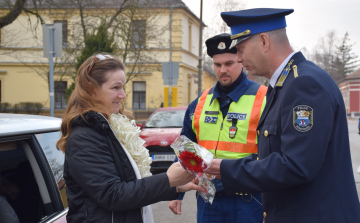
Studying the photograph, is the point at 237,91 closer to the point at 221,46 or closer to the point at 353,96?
the point at 221,46

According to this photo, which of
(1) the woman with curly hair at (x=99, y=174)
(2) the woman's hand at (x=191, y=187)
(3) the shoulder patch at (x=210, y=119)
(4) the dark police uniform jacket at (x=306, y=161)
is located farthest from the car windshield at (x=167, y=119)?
(4) the dark police uniform jacket at (x=306, y=161)

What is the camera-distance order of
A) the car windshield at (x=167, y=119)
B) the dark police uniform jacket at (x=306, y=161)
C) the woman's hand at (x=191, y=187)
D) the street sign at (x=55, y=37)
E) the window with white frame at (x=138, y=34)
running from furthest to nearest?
the window with white frame at (x=138, y=34), the car windshield at (x=167, y=119), the street sign at (x=55, y=37), the woman's hand at (x=191, y=187), the dark police uniform jacket at (x=306, y=161)

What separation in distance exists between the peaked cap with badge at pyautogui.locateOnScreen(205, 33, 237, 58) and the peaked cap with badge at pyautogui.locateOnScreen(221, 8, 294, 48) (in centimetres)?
106

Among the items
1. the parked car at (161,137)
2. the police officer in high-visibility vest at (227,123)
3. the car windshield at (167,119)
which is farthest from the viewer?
the car windshield at (167,119)

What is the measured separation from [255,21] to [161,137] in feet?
20.3

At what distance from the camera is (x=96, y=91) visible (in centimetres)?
210

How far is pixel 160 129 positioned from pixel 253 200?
5.93m

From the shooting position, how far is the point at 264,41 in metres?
1.90

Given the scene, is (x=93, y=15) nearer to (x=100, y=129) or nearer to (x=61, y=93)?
(x=61, y=93)

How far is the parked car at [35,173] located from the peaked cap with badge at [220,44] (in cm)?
157

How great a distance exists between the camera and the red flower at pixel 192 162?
177 cm

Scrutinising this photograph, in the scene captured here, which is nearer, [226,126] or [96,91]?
[96,91]

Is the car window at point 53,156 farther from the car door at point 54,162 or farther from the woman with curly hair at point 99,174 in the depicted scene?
the woman with curly hair at point 99,174

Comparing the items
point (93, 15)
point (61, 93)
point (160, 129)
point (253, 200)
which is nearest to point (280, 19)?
point (253, 200)
